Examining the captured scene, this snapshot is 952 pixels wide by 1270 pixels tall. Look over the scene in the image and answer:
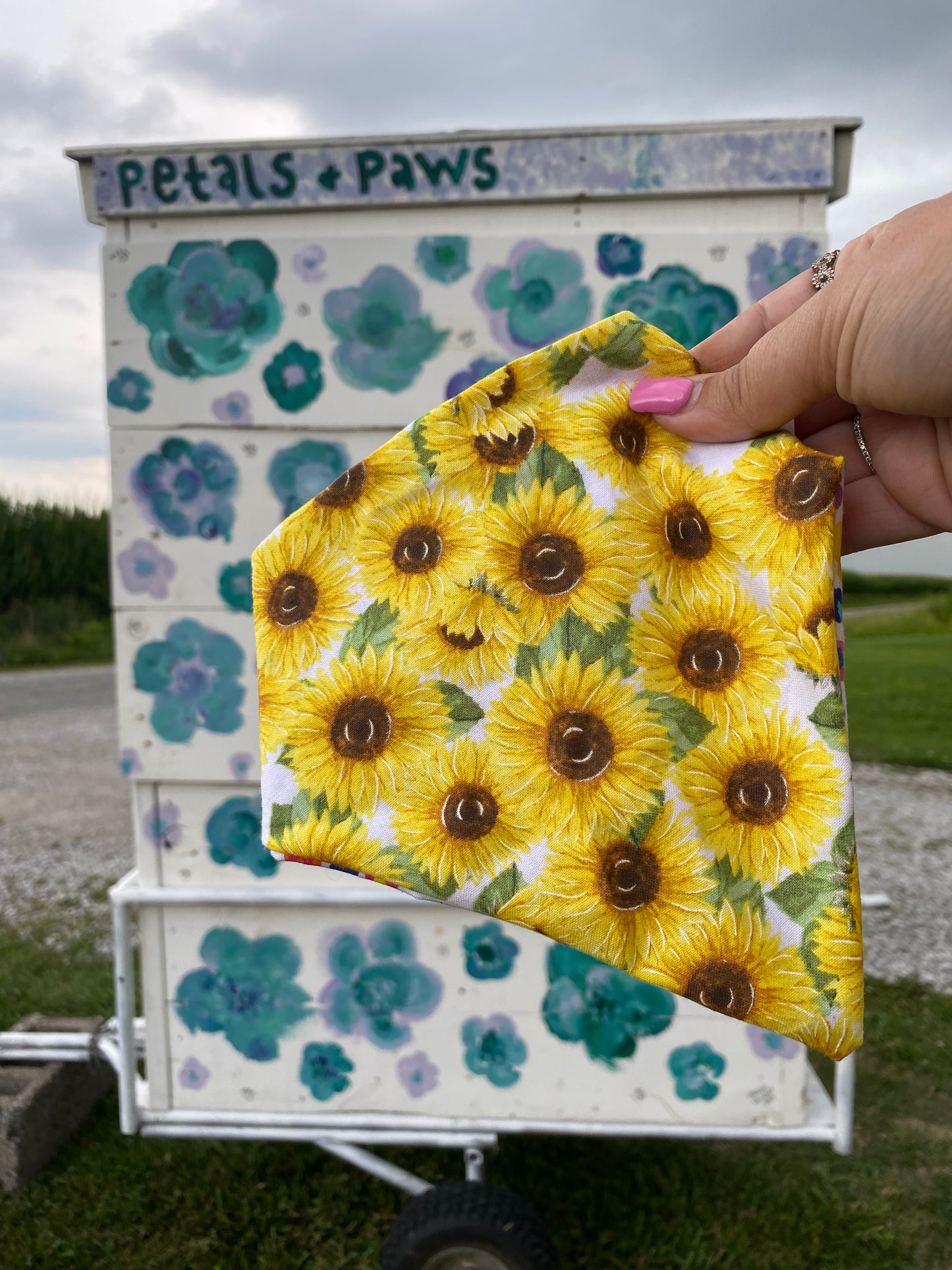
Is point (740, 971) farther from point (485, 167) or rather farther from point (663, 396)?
point (485, 167)

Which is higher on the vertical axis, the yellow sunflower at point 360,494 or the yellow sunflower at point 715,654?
the yellow sunflower at point 360,494

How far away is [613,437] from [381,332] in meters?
1.01

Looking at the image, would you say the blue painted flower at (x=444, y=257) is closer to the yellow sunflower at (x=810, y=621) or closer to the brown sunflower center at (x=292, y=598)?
the brown sunflower center at (x=292, y=598)

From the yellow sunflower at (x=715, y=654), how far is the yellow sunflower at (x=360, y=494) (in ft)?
1.11

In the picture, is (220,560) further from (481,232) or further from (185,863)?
(481,232)

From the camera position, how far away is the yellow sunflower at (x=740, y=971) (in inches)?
39.5

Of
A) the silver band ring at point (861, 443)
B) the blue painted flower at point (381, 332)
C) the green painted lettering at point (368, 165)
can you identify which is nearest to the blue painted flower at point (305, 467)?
the blue painted flower at point (381, 332)

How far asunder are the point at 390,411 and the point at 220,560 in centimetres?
50

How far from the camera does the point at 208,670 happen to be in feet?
6.81

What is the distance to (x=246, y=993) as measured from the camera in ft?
7.19

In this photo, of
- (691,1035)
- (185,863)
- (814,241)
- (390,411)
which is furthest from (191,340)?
(691,1035)

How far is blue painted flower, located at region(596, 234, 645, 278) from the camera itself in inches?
75.3

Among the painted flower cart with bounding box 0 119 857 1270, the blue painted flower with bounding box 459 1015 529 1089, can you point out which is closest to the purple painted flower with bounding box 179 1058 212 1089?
the painted flower cart with bounding box 0 119 857 1270

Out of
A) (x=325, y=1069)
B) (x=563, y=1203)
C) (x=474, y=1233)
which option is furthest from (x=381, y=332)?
(x=563, y=1203)
